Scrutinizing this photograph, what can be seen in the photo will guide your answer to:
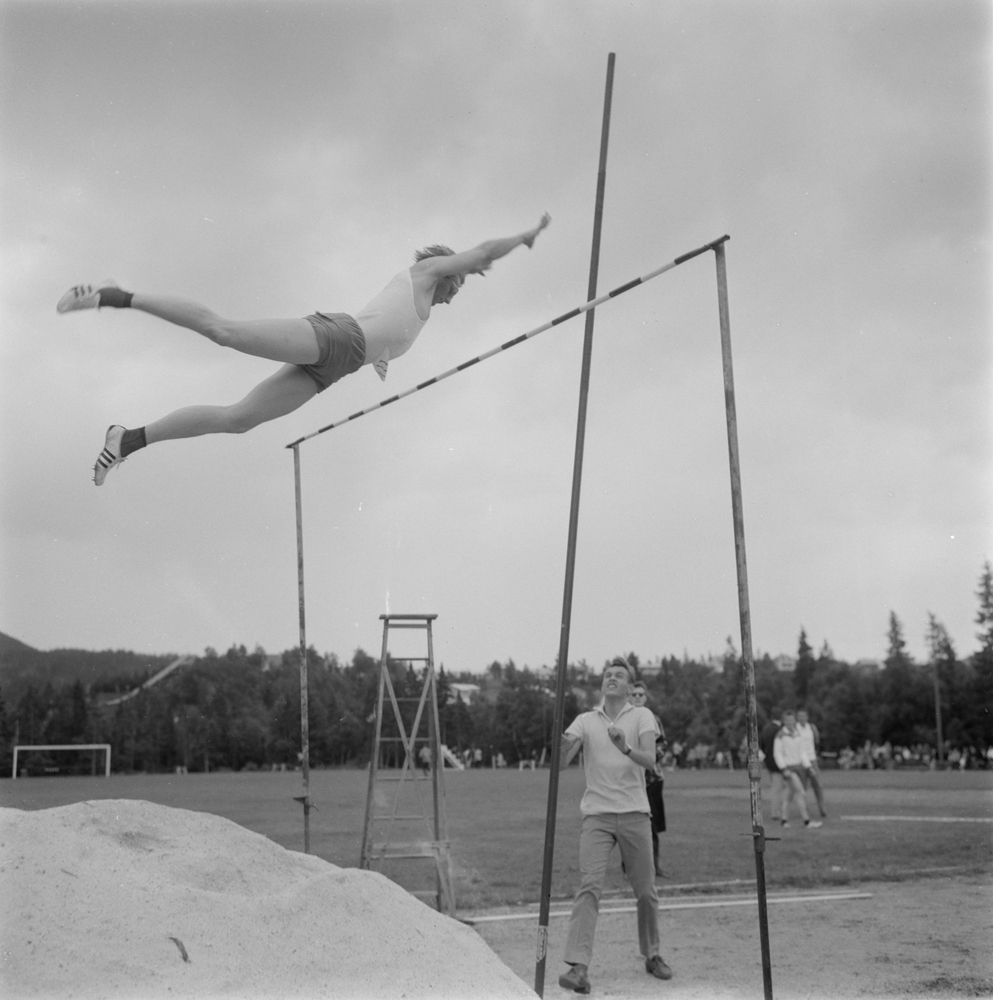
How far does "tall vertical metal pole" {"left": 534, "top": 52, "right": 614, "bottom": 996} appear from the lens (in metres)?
5.33

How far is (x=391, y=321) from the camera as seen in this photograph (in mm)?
4797

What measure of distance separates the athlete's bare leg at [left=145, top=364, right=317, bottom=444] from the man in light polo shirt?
7.39 ft

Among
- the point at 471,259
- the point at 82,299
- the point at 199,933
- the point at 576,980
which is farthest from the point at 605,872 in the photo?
the point at 82,299

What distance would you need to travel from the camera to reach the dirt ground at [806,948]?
5.33 m

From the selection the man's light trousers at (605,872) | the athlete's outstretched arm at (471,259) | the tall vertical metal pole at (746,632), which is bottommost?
the man's light trousers at (605,872)

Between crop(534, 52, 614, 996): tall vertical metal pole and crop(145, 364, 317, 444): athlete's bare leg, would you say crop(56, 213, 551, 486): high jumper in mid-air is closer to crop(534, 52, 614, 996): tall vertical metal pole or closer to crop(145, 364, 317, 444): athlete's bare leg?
crop(145, 364, 317, 444): athlete's bare leg

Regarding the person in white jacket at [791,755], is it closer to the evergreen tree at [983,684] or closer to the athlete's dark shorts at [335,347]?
the athlete's dark shorts at [335,347]

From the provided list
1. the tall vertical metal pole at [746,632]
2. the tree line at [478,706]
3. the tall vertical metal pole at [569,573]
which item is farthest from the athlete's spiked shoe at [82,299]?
the tree line at [478,706]

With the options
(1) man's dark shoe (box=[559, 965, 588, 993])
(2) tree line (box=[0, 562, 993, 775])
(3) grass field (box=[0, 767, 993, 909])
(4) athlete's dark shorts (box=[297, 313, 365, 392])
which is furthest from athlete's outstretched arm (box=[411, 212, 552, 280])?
(2) tree line (box=[0, 562, 993, 775])

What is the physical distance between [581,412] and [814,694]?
61.5 metres

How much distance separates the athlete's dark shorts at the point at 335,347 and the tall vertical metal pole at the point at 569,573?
1.57 meters

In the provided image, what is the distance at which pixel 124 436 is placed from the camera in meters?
4.57

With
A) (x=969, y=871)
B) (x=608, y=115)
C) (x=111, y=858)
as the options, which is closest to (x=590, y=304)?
(x=608, y=115)

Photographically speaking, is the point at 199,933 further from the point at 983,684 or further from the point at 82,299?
the point at 983,684
